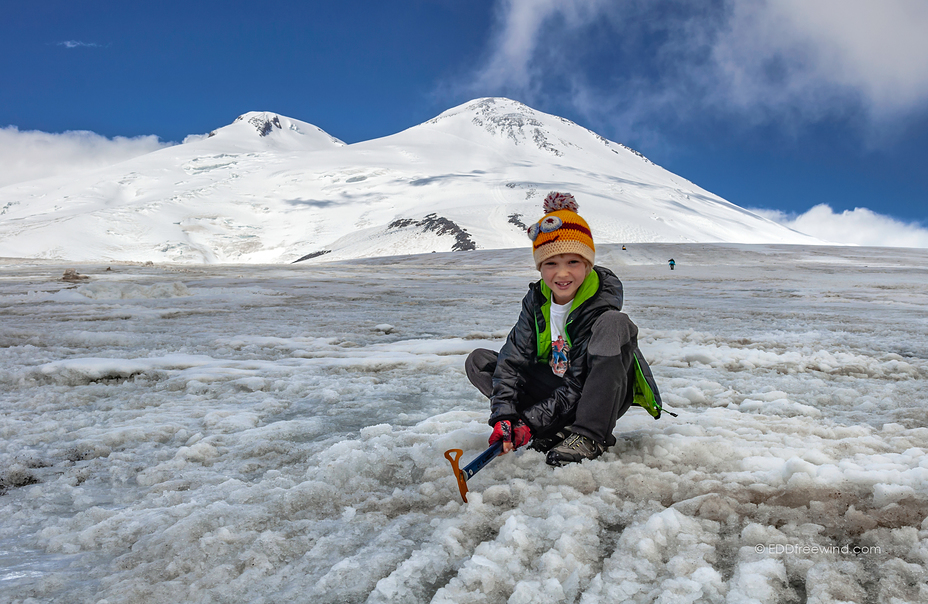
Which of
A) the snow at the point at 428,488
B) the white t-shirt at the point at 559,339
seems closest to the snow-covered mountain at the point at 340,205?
the snow at the point at 428,488

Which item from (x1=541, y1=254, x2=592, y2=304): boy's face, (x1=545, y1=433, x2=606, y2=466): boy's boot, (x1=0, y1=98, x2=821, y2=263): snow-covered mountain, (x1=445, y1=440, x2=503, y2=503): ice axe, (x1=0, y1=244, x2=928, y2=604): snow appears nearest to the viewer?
(x1=0, y1=244, x2=928, y2=604): snow

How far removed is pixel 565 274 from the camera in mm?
2426

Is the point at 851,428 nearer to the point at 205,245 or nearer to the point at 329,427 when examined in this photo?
the point at 329,427

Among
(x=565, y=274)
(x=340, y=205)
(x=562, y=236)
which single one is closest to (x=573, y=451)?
(x=565, y=274)

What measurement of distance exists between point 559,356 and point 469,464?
70 cm

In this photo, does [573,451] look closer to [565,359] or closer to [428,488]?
[565,359]

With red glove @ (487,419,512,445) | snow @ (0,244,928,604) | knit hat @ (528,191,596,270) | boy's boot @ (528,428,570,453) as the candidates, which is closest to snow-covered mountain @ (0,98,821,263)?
snow @ (0,244,928,604)

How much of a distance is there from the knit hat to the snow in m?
0.91

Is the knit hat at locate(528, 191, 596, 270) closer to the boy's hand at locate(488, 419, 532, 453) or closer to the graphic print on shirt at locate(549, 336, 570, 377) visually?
the graphic print on shirt at locate(549, 336, 570, 377)

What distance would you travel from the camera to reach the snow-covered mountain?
66.8m

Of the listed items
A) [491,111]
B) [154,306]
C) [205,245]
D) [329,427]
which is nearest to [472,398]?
[329,427]

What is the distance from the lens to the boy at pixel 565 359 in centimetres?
222

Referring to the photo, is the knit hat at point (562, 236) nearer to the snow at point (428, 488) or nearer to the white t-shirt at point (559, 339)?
the white t-shirt at point (559, 339)

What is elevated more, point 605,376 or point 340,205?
point 340,205
